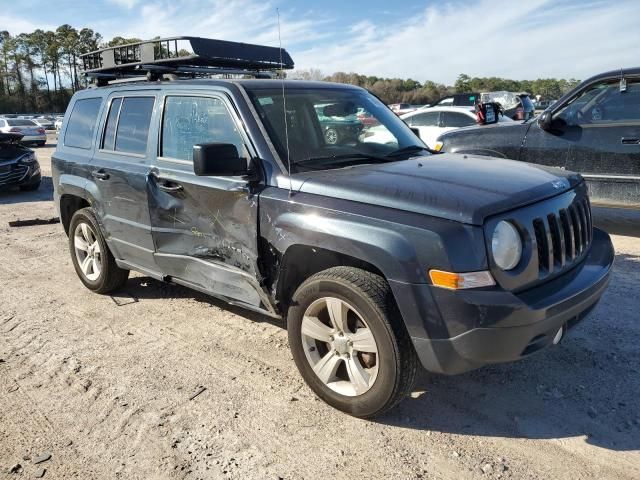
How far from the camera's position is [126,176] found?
4.40 metres

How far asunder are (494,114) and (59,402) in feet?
23.0

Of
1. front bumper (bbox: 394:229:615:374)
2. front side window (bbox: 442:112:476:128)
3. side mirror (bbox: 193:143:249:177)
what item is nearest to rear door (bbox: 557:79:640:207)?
front bumper (bbox: 394:229:615:374)

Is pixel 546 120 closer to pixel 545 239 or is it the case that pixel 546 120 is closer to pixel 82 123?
pixel 545 239

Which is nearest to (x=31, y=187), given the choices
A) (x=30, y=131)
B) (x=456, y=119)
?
(x=456, y=119)

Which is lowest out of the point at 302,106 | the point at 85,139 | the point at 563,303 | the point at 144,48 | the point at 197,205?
the point at 563,303

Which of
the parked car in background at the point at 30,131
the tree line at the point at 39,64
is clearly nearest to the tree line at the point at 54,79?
the tree line at the point at 39,64

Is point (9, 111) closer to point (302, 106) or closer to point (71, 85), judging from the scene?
point (71, 85)

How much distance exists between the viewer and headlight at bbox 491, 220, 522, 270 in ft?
8.68

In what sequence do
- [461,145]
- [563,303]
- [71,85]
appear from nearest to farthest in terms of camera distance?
[563,303] → [461,145] → [71,85]

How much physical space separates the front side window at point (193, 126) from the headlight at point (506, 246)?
1693 millimetres

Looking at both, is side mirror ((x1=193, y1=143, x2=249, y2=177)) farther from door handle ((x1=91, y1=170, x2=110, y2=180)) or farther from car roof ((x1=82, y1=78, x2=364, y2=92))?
door handle ((x1=91, y1=170, x2=110, y2=180))

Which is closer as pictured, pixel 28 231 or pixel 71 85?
pixel 28 231

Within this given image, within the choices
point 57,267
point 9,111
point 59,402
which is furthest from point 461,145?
point 9,111

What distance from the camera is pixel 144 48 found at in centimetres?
486
